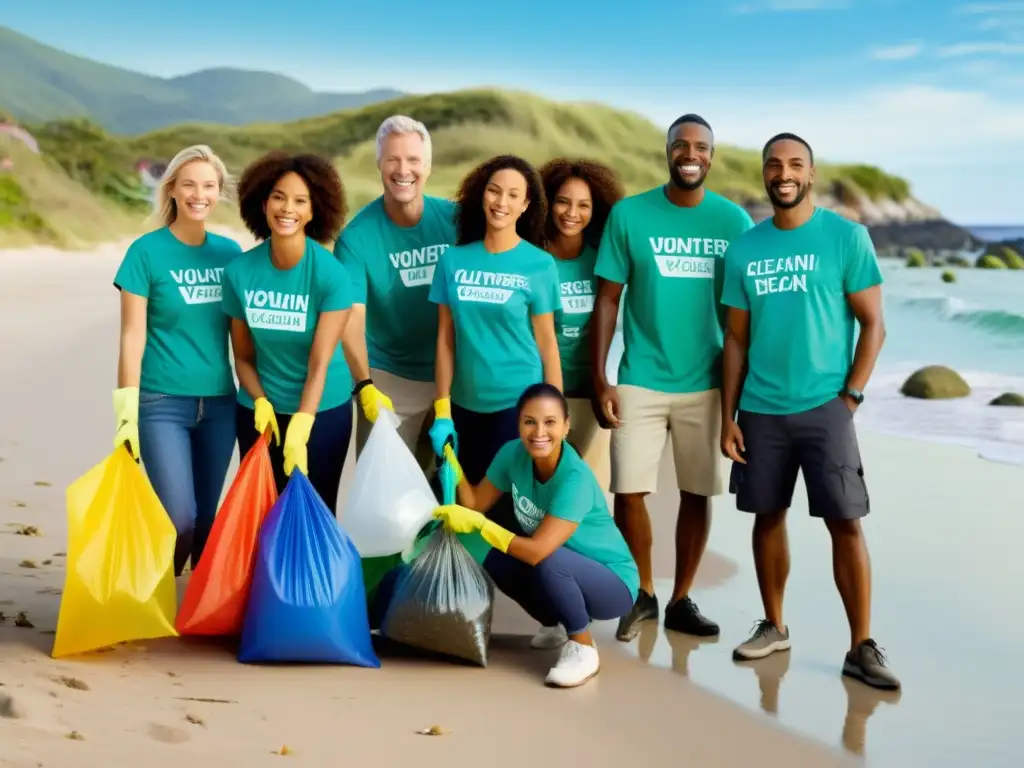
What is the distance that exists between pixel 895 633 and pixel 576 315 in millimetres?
1530

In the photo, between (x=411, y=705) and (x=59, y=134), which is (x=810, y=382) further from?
(x=59, y=134)

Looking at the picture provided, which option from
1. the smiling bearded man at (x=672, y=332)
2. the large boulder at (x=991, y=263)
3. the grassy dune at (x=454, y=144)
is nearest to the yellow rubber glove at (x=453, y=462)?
the smiling bearded man at (x=672, y=332)

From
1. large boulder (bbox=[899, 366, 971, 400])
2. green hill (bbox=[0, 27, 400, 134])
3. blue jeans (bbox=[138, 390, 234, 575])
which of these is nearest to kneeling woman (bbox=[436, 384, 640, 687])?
blue jeans (bbox=[138, 390, 234, 575])

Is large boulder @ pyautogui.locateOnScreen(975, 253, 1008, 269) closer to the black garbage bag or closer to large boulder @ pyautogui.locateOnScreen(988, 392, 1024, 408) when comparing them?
large boulder @ pyautogui.locateOnScreen(988, 392, 1024, 408)

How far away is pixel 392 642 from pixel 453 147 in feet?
140

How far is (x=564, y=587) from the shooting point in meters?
3.66

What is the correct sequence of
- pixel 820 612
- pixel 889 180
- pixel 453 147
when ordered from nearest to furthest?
pixel 820 612
pixel 453 147
pixel 889 180

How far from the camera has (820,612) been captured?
15.1 feet

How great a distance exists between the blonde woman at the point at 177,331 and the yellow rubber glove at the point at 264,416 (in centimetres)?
21

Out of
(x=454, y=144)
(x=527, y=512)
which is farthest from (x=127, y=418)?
(x=454, y=144)

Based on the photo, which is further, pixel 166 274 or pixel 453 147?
pixel 453 147

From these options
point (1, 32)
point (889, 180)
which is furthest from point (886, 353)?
point (889, 180)

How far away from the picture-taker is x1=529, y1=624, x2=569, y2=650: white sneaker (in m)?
3.94

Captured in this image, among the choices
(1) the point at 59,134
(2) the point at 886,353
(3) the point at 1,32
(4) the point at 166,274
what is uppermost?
(3) the point at 1,32
